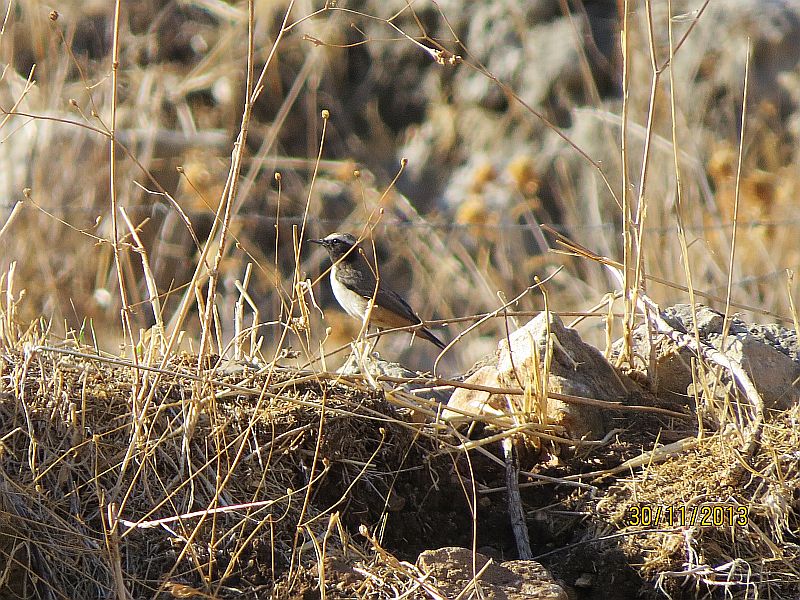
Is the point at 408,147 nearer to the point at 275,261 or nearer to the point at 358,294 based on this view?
the point at 358,294

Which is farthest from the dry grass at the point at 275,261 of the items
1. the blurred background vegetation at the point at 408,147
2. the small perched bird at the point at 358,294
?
the small perched bird at the point at 358,294

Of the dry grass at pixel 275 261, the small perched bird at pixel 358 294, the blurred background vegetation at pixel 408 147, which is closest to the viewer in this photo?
the dry grass at pixel 275 261

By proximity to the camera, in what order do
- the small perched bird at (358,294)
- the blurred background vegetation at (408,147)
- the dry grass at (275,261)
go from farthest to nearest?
the blurred background vegetation at (408,147) → the small perched bird at (358,294) → the dry grass at (275,261)

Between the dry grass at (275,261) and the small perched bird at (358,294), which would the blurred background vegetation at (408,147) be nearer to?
the dry grass at (275,261)

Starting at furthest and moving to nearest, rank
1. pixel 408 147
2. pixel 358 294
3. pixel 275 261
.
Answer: pixel 408 147 → pixel 358 294 → pixel 275 261

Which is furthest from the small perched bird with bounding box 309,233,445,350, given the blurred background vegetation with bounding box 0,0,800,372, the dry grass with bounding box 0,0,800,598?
the blurred background vegetation with bounding box 0,0,800,372

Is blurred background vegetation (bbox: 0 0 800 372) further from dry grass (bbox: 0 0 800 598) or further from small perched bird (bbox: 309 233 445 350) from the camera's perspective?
small perched bird (bbox: 309 233 445 350)

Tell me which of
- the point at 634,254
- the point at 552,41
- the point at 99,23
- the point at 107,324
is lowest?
the point at 107,324

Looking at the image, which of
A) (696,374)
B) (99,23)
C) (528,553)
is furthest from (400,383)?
(99,23)

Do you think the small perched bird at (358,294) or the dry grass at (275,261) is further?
the small perched bird at (358,294)

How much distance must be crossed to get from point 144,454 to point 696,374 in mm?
1964

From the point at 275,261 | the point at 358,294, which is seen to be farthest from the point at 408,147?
the point at 275,261

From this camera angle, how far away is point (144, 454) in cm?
315

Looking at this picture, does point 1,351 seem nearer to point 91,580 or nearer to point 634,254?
point 91,580
